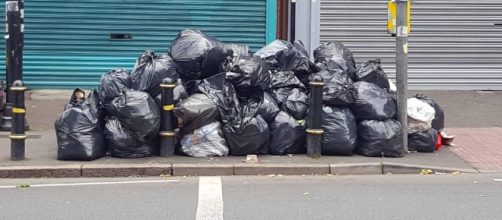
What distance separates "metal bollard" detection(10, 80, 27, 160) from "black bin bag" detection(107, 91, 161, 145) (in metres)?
1.12

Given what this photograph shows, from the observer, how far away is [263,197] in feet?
24.6

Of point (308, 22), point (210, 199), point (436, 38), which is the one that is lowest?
point (210, 199)

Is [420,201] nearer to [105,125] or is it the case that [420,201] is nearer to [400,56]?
[400,56]

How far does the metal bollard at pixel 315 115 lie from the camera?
9281 mm

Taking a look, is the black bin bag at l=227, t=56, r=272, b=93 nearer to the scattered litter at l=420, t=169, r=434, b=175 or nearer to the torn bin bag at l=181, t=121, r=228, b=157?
the torn bin bag at l=181, t=121, r=228, b=157

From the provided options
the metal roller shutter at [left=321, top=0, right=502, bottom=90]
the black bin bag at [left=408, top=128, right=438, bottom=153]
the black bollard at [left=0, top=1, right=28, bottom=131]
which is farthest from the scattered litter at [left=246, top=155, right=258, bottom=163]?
the metal roller shutter at [left=321, top=0, right=502, bottom=90]

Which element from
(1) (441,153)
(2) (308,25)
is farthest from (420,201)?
(2) (308,25)

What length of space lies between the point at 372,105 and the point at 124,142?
10.9 feet

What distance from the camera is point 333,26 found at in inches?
612

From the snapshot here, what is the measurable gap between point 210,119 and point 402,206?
3177mm

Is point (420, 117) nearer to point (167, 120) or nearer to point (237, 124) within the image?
point (237, 124)

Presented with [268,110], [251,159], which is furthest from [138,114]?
[268,110]

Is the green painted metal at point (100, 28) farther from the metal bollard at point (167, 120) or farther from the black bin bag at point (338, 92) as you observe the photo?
the metal bollard at point (167, 120)

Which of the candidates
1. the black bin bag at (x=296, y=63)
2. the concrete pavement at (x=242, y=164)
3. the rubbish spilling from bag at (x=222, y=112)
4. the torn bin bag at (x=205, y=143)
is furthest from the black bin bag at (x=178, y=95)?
the black bin bag at (x=296, y=63)
